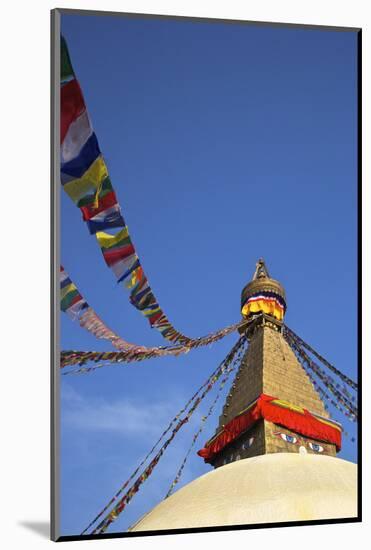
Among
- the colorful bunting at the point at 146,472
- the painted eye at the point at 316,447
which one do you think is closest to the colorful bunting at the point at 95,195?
the colorful bunting at the point at 146,472

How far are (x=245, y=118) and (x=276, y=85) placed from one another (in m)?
0.40

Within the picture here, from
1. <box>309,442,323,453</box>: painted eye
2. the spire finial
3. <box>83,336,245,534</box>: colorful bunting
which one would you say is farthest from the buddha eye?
the spire finial

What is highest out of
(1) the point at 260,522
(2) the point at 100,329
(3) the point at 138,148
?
(3) the point at 138,148

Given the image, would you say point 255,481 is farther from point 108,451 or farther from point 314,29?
point 314,29

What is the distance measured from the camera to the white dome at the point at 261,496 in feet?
24.1

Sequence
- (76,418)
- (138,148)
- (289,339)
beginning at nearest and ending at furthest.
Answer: (76,418) → (138,148) → (289,339)

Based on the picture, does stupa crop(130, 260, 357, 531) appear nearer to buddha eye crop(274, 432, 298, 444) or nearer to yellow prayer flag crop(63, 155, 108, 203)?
buddha eye crop(274, 432, 298, 444)

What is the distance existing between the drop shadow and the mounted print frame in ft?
0.61

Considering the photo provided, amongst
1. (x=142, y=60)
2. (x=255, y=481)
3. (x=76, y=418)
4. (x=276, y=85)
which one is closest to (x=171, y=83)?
(x=142, y=60)

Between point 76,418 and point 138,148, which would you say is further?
point 138,148

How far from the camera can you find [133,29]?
24.4ft

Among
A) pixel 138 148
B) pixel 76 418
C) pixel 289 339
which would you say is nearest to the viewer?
pixel 76 418

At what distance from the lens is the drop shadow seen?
23.2 feet

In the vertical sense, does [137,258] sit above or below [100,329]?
above
